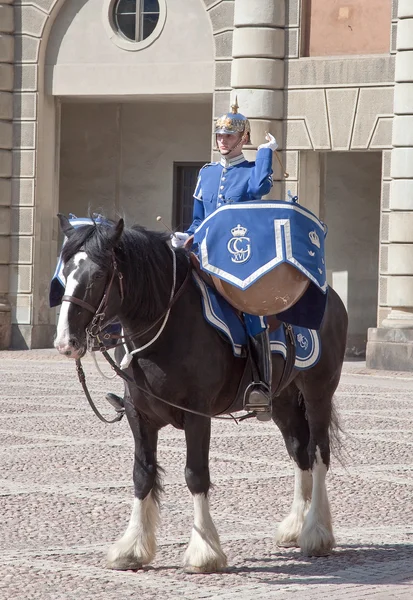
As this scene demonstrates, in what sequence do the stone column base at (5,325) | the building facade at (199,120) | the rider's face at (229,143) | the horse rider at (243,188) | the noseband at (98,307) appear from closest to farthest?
1. the noseband at (98,307)
2. the horse rider at (243,188)
3. the rider's face at (229,143)
4. the building facade at (199,120)
5. the stone column base at (5,325)

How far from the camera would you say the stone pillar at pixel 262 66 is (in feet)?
64.7

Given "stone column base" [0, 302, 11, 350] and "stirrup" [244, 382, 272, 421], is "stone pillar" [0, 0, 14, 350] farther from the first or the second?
"stirrup" [244, 382, 272, 421]

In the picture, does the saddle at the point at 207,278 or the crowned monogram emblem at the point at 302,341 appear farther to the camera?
the crowned monogram emblem at the point at 302,341

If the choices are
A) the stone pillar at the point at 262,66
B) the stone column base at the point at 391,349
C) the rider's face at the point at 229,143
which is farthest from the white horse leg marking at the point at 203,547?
the stone pillar at the point at 262,66

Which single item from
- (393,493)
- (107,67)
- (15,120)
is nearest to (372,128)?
(107,67)

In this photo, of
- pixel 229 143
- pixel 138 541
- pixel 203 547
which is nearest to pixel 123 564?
pixel 138 541

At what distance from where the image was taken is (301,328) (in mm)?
7617

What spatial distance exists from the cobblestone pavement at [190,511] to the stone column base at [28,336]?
8240 mm

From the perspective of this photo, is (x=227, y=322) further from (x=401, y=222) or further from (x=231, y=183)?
(x=401, y=222)

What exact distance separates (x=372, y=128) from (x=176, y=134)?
5.12 metres

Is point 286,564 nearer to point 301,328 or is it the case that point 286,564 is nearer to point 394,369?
point 301,328

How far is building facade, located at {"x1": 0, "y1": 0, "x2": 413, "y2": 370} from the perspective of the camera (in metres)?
19.2

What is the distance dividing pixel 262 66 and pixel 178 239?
13005mm

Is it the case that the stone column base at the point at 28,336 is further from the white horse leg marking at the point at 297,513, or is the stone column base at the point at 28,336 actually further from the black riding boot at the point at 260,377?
the black riding boot at the point at 260,377
